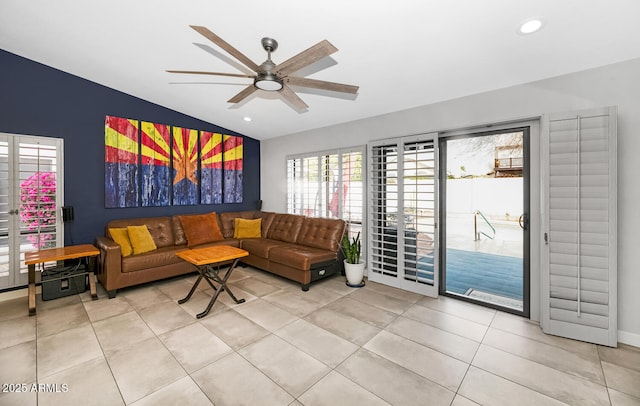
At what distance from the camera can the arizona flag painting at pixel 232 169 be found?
5.51 metres

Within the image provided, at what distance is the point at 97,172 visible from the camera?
408cm

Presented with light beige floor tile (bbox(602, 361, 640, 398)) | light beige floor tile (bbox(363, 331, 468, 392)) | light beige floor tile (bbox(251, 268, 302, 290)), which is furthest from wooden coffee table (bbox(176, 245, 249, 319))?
light beige floor tile (bbox(602, 361, 640, 398))

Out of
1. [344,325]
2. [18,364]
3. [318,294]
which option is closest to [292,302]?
[318,294]

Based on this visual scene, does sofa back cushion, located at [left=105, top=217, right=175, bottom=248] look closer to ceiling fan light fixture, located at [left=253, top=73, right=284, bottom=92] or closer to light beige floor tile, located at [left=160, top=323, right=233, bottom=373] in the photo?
light beige floor tile, located at [left=160, top=323, right=233, bottom=373]

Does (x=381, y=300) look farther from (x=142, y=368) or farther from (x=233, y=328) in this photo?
(x=142, y=368)

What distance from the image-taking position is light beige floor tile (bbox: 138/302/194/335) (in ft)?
8.86

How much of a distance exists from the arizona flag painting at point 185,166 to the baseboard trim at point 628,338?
19.2 ft

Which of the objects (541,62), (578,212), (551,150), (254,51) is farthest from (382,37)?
(578,212)

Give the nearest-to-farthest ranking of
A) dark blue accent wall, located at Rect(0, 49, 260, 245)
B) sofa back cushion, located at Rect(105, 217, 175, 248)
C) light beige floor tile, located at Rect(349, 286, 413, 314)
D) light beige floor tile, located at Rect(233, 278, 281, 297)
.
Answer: light beige floor tile, located at Rect(349, 286, 413, 314), dark blue accent wall, located at Rect(0, 49, 260, 245), light beige floor tile, located at Rect(233, 278, 281, 297), sofa back cushion, located at Rect(105, 217, 175, 248)

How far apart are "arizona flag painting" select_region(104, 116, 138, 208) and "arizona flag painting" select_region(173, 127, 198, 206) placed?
1.97ft

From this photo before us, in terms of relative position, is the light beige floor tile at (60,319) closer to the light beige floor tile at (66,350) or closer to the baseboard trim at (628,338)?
the light beige floor tile at (66,350)

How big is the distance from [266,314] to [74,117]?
12.8 feet

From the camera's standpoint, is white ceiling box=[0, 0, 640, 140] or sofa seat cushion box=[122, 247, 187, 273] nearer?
white ceiling box=[0, 0, 640, 140]

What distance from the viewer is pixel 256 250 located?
4504 mm
